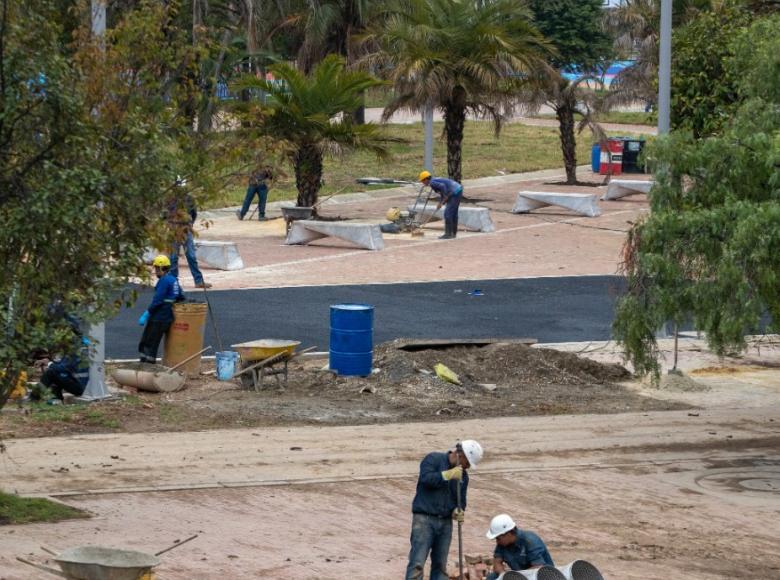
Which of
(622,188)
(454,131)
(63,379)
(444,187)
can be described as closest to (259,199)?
(454,131)

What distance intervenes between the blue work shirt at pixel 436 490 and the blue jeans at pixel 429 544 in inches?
2.4

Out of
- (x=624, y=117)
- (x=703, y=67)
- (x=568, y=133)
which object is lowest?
(x=568, y=133)

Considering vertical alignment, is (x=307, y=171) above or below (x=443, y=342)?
above

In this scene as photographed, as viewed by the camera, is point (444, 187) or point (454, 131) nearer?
point (444, 187)

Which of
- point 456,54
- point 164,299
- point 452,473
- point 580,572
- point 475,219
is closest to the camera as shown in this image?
point 580,572

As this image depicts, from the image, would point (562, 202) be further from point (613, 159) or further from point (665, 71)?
point (665, 71)

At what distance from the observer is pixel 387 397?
18781mm

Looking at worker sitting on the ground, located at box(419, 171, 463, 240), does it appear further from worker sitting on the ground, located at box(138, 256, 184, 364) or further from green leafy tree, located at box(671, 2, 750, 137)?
worker sitting on the ground, located at box(138, 256, 184, 364)

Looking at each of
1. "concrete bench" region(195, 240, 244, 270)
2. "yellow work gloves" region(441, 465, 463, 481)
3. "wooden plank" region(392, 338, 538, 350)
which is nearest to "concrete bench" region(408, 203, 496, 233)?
"concrete bench" region(195, 240, 244, 270)

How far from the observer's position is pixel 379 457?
1588 cm

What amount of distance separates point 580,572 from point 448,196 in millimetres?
22002

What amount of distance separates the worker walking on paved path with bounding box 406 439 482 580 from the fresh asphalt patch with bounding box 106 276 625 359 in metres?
10.1

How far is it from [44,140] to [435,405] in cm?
836

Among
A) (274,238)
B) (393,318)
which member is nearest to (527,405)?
(393,318)
